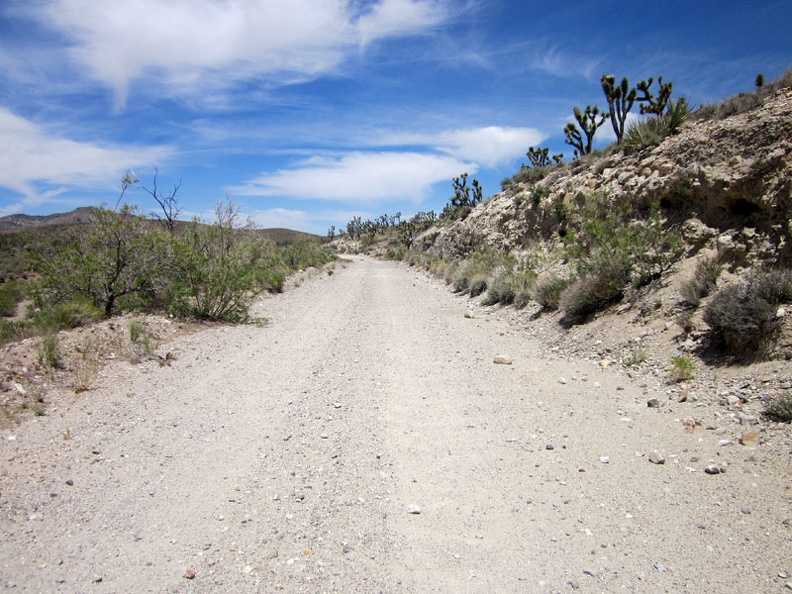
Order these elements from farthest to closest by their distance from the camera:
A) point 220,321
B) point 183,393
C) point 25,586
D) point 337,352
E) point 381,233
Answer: point 381,233 < point 220,321 < point 337,352 < point 183,393 < point 25,586

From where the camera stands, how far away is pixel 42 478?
4082mm

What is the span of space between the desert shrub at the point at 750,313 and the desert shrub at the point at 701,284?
0.94 m

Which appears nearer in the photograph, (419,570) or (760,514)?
(419,570)

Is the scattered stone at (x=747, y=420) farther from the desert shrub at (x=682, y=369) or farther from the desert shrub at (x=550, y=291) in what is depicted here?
the desert shrub at (x=550, y=291)

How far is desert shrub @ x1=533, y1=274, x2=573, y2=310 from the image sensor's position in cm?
1063

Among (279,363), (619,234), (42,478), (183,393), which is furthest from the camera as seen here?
(619,234)

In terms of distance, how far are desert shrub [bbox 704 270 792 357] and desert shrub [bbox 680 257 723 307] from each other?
938 mm

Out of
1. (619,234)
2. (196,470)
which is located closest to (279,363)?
(196,470)

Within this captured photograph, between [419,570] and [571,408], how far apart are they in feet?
11.3

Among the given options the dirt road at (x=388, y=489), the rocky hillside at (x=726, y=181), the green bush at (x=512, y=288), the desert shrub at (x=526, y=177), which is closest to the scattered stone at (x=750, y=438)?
the dirt road at (x=388, y=489)

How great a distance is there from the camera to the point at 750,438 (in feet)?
14.5

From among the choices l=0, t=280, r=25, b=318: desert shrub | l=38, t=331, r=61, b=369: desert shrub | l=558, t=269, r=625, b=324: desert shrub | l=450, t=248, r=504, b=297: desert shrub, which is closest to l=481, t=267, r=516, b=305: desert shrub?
l=450, t=248, r=504, b=297: desert shrub

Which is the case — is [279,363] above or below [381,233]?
below

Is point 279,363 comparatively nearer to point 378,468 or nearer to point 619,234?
point 378,468
